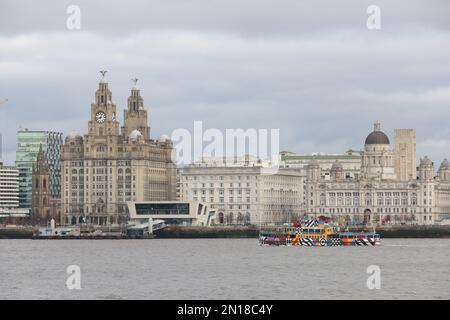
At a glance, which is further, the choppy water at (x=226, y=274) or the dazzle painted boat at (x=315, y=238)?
the dazzle painted boat at (x=315, y=238)

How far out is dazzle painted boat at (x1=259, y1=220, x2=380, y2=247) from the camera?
15738 centimetres

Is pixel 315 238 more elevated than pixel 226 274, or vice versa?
pixel 315 238

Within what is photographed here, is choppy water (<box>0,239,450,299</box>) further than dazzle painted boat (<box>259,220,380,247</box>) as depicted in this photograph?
No

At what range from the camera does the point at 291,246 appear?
15738cm

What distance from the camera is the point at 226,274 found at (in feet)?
323

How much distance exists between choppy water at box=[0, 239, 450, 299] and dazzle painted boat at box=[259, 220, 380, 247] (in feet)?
51.3

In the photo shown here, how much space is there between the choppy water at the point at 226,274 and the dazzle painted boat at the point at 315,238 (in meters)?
15.6

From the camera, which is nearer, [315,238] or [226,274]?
[226,274]

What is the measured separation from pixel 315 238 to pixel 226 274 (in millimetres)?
59469

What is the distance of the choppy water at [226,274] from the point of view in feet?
267

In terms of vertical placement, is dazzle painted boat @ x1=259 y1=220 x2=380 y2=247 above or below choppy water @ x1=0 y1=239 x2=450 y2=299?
above

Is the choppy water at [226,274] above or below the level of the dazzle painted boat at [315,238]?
below
